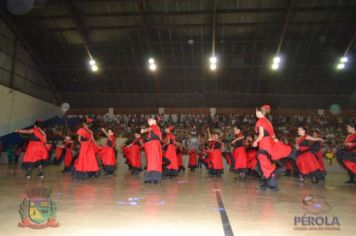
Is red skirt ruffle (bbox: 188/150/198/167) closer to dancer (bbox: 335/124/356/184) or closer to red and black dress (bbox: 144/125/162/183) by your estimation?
red and black dress (bbox: 144/125/162/183)

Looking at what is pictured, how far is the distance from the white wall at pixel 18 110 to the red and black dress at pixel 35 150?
891 cm

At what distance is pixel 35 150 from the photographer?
26.9 ft

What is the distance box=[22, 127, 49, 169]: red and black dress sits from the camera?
8180mm

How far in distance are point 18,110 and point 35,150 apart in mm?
10352

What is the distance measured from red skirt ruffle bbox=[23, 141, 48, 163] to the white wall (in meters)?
8.92

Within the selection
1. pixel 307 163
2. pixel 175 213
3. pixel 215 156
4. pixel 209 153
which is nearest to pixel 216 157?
pixel 215 156

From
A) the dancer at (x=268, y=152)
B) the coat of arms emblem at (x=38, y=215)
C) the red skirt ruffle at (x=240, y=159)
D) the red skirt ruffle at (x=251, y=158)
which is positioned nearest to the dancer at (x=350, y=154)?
the red skirt ruffle at (x=251, y=158)

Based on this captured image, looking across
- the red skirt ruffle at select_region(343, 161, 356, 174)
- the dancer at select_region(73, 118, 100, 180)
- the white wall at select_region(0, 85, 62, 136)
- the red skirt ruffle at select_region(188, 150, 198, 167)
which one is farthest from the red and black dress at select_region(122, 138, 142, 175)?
the white wall at select_region(0, 85, 62, 136)

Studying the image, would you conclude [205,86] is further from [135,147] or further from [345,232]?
[345,232]

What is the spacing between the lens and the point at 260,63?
17328 mm

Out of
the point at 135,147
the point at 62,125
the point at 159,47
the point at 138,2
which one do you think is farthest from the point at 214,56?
the point at 62,125

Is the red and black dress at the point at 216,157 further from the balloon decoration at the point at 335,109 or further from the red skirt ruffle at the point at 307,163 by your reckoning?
the balloon decoration at the point at 335,109

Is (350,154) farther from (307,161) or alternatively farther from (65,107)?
(65,107)

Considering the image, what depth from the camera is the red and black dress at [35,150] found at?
8.18 m
